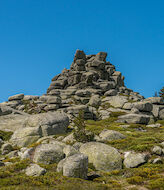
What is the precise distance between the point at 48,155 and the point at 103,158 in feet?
18.2

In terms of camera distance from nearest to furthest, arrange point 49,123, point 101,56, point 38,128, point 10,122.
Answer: point 38,128
point 49,123
point 10,122
point 101,56

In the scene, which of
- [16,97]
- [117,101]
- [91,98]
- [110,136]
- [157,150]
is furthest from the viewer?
[16,97]

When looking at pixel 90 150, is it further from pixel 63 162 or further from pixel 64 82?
pixel 64 82

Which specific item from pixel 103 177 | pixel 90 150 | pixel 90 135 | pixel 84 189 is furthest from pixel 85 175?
pixel 90 135

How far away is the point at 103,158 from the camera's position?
19.5 metres

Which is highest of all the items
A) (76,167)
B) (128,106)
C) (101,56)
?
(101,56)

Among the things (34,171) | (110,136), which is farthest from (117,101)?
(34,171)

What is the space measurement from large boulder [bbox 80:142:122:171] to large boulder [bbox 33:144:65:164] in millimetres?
3050

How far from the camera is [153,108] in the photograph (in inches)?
2557

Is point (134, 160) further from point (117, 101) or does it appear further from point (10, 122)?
point (117, 101)

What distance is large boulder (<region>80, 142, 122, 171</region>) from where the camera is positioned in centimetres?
1920

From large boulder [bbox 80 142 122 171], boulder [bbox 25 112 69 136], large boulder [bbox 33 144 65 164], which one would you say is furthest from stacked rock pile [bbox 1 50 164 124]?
large boulder [bbox 33 144 65 164]

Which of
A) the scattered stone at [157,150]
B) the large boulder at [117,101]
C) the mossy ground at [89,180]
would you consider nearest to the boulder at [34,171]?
the mossy ground at [89,180]

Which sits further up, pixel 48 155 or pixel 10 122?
pixel 10 122
